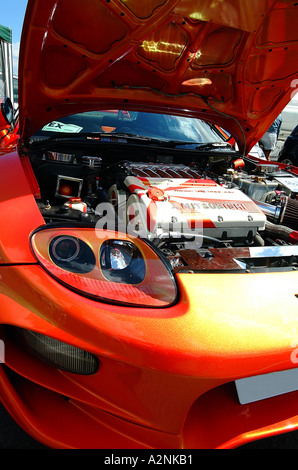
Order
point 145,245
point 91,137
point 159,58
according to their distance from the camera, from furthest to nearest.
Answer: point 91,137, point 159,58, point 145,245

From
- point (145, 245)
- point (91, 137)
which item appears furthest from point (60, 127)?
point (145, 245)

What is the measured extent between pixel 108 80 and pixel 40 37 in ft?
1.78

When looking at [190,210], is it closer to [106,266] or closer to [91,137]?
[106,266]

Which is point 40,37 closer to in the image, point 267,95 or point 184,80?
point 184,80

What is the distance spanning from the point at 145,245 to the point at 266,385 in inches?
26.3

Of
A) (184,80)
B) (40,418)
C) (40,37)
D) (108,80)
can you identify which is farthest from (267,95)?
(40,418)

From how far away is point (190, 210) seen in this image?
5.62 ft

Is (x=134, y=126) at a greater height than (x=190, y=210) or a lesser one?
greater

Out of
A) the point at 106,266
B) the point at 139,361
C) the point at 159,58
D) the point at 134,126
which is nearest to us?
the point at 139,361

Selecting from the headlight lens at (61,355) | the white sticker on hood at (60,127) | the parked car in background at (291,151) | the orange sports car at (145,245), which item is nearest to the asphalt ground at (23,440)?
the orange sports car at (145,245)

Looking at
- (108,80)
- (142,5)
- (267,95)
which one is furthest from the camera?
(267,95)

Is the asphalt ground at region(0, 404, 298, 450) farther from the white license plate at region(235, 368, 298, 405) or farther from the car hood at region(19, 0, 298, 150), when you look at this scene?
the car hood at region(19, 0, 298, 150)

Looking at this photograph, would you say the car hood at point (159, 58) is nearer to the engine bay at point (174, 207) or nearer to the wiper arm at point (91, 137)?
the wiper arm at point (91, 137)

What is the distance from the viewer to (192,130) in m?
2.81
